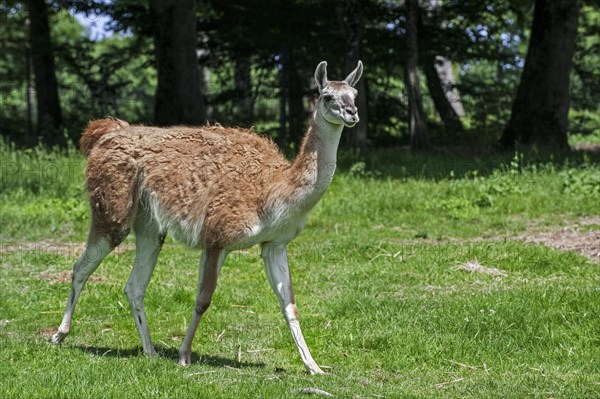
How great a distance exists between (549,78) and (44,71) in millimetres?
11536

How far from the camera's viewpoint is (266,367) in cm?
727

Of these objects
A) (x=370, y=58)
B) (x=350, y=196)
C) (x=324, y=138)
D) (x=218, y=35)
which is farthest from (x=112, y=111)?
(x=324, y=138)

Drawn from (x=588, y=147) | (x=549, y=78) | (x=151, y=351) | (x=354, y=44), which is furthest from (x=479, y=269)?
(x=588, y=147)

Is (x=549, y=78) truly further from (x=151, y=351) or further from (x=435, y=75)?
(x=151, y=351)

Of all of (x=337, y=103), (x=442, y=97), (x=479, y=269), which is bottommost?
(x=479, y=269)

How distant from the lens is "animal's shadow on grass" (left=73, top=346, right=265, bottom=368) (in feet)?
24.0

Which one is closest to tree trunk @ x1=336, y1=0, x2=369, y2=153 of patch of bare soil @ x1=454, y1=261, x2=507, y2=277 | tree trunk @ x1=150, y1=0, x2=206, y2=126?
tree trunk @ x1=150, y1=0, x2=206, y2=126

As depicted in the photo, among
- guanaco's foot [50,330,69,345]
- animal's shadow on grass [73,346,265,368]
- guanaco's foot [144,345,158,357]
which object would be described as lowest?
animal's shadow on grass [73,346,265,368]

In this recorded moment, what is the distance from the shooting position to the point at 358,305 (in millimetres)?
8688

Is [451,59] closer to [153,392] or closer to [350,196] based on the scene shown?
[350,196]

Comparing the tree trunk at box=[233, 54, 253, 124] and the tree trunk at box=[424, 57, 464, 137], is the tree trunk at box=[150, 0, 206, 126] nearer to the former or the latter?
the tree trunk at box=[233, 54, 253, 124]

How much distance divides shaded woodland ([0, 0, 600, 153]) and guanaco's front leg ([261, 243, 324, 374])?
35.2 ft

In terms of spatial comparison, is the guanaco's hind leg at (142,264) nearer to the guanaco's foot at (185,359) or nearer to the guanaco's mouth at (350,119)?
the guanaco's foot at (185,359)

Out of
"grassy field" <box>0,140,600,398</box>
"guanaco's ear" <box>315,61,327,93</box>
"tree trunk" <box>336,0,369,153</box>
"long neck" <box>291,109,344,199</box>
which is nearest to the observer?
"grassy field" <box>0,140,600,398</box>
